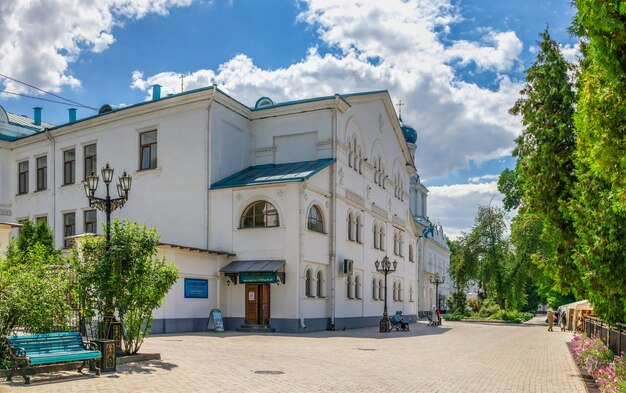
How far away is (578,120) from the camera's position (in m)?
7.73

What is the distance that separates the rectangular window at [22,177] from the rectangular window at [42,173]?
4.69 ft

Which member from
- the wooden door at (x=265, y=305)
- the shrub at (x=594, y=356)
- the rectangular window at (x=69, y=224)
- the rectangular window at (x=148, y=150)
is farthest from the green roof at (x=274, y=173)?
the shrub at (x=594, y=356)

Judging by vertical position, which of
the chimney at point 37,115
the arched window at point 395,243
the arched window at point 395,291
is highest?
the chimney at point 37,115

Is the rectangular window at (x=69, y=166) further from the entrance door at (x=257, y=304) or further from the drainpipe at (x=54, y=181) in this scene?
the entrance door at (x=257, y=304)

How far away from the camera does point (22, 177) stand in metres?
39.4

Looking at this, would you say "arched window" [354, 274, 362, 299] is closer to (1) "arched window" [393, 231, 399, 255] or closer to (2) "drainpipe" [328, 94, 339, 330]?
(2) "drainpipe" [328, 94, 339, 330]

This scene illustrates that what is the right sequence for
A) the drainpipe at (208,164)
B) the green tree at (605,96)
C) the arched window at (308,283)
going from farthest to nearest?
1. the drainpipe at (208,164)
2. the arched window at (308,283)
3. the green tree at (605,96)

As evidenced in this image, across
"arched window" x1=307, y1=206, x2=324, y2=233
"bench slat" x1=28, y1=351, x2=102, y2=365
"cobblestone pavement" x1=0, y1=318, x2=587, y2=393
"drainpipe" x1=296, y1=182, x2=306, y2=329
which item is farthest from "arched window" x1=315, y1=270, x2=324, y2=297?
"bench slat" x1=28, y1=351, x2=102, y2=365

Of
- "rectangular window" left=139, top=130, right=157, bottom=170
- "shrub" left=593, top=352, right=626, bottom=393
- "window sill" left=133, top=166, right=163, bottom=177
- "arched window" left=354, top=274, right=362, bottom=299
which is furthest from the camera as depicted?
"arched window" left=354, top=274, right=362, bottom=299

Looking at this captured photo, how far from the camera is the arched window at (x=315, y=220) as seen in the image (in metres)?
29.0

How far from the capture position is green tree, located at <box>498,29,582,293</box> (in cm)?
1472

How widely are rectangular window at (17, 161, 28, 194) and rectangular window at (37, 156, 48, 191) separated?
1430 millimetres

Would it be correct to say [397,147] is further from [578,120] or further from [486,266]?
[578,120]

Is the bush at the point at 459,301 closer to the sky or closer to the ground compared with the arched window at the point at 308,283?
closer to the ground
